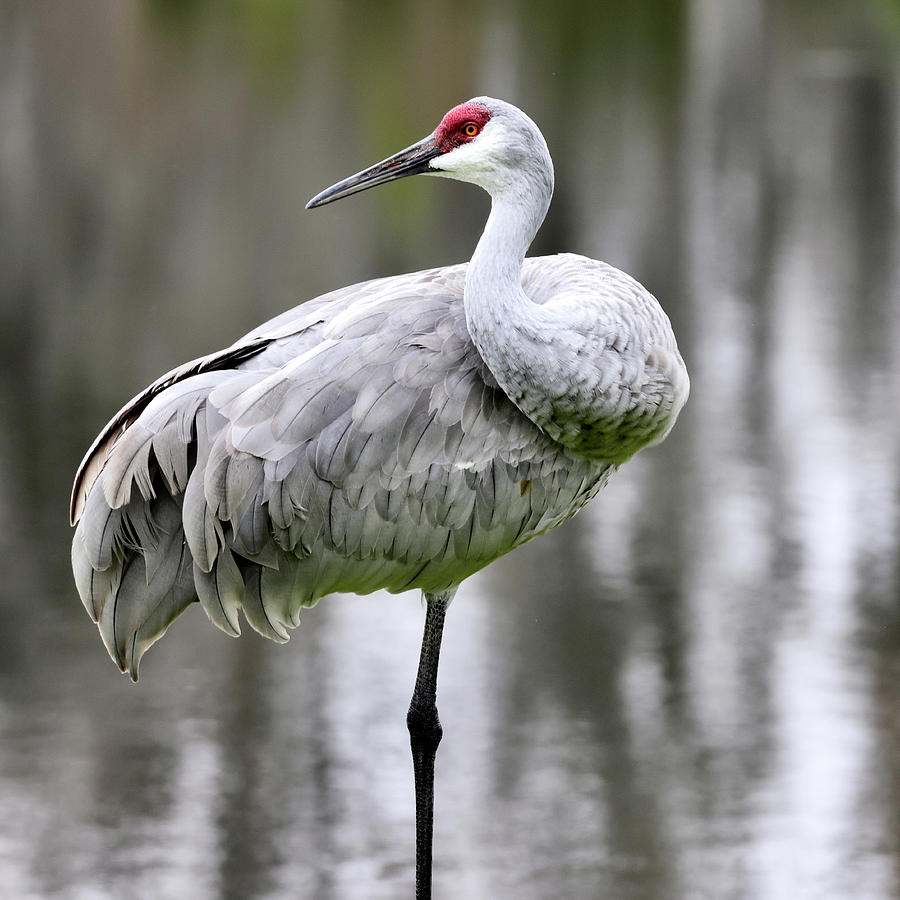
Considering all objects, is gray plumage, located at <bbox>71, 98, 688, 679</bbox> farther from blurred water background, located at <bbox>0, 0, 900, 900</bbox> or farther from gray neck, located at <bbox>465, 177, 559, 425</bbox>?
blurred water background, located at <bbox>0, 0, 900, 900</bbox>

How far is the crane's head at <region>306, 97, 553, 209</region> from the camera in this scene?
3490mm

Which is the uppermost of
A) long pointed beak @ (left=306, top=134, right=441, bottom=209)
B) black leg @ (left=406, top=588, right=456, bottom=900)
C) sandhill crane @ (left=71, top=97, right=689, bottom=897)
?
long pointed beak @ (left=306, top=134, right=441, bottom=209)

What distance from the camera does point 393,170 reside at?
11.9ft

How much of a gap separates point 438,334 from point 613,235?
7925 mm

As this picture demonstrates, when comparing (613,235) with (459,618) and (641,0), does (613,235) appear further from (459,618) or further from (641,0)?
(641,0)

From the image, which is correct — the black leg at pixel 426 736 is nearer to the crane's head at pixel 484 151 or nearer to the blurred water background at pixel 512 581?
the blurred water background at pixel 512 581

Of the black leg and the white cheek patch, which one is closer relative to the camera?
the white cheek patch

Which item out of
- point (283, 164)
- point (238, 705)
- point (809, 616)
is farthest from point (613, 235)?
point (238, 705)

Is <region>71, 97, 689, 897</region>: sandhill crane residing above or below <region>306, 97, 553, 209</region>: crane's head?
below

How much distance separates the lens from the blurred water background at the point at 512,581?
15.8 feet

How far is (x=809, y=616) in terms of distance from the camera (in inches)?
248

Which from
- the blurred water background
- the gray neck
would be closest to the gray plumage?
the gray neck

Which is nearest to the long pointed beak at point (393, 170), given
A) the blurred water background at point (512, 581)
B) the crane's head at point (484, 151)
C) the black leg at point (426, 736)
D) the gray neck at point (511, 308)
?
the crane's head at point (484, 151)

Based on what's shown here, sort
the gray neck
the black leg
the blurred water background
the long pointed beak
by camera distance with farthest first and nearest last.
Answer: the blurred water background < the black leg < the long pointed beak < the gray neck
